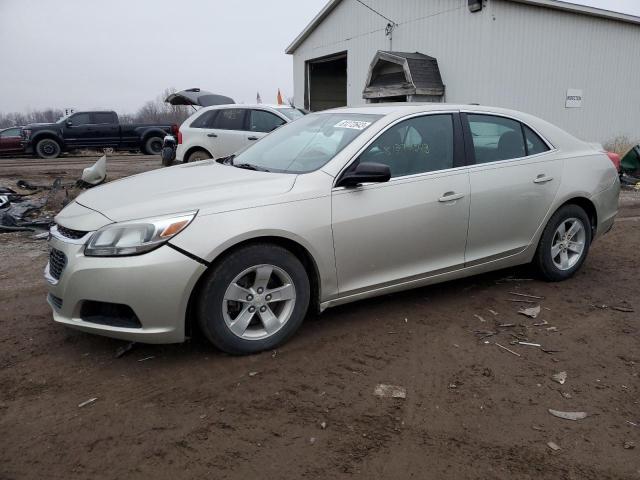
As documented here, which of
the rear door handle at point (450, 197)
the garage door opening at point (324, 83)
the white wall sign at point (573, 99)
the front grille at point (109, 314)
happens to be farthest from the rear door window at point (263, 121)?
the garage door opening at point (324, 83)

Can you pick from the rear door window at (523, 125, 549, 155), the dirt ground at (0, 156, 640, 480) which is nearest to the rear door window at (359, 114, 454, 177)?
the rear door window at (523, 125, 549, 155)

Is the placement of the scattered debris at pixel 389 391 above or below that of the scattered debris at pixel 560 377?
above

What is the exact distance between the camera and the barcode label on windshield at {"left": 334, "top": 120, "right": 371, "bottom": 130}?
3948mm

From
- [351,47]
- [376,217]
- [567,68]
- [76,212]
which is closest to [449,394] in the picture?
[376,217]

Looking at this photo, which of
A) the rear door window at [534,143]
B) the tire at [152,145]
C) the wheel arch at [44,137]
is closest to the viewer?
the rear door window at [534,143]

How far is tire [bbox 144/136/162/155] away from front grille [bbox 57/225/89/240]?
18.0 m

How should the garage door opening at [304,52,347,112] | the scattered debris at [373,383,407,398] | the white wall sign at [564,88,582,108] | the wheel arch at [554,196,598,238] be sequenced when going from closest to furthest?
the scattered debris at [373,383,407,398] → the wheel arch at [554,196,598,238] → the white wall sign at [564,88,582,108] → the garage door opening at [304,52,347,112]

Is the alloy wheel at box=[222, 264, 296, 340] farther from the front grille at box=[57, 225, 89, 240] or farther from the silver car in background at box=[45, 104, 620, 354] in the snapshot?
the front grille at box=[57, 225, 89, 240]

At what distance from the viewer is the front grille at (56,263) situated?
3.23m

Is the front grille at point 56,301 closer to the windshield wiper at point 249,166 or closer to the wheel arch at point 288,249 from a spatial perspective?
the wheel arch at point 288,249

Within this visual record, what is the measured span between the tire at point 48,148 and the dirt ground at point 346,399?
54.8ft

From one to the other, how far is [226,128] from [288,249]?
7129mm

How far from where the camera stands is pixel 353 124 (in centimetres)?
404

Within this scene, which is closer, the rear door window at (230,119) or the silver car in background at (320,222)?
the silver car in background at (320,222)
